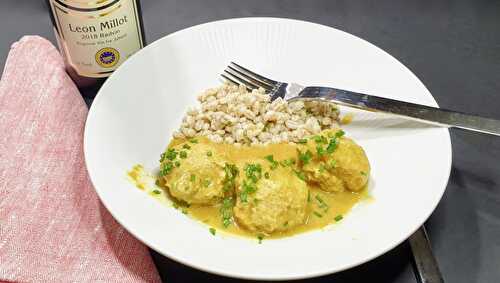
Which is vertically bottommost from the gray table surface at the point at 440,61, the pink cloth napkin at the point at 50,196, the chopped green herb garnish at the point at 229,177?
the gray table surface at the point at 440,61

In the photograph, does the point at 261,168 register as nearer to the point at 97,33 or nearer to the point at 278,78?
the point at 278,78

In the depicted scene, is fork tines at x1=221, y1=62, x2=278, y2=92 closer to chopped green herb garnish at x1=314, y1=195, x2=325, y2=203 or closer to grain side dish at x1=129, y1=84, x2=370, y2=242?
grain side dish at x1=129, y1=84, x2=370, y2=242

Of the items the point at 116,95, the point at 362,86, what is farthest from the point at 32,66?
the point at 362,86

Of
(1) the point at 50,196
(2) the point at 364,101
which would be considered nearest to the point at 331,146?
(2) the point at 364,101

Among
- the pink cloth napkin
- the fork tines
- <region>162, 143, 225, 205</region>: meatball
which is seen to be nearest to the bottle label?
the pink cloth napkin

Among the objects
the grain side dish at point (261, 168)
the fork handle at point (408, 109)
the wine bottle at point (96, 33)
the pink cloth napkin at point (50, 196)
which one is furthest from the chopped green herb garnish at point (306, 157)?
the wine bottle at point (96, 33)

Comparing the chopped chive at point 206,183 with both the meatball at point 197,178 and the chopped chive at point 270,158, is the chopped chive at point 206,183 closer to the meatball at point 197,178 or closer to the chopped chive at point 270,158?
the meatball at point 197,178

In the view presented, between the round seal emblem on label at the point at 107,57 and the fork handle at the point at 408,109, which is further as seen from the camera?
the round seal emblem on label at the point at 107,57
